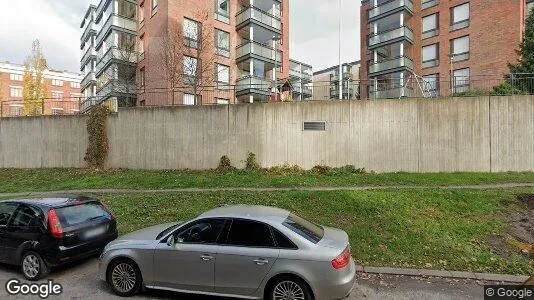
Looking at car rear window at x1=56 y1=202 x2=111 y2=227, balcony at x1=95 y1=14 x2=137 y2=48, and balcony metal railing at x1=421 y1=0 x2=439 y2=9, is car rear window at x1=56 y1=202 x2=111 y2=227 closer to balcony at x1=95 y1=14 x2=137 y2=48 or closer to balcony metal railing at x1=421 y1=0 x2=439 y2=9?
balcony at x1=95 y1=14 x2=137 y2=48

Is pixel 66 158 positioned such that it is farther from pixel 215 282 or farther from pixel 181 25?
pixel 215 282

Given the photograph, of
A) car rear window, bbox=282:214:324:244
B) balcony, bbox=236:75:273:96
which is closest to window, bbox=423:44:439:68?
balcony, bbox=236:75:273:96

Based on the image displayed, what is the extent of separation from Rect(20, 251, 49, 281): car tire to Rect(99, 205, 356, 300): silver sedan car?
131 centimetres

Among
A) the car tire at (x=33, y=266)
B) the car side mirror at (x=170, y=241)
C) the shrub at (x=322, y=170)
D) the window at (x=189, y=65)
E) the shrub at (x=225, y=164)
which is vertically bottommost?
the car tire at (x=33, y=266)

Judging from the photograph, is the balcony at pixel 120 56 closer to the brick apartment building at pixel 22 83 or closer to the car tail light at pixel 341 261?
the brick apartment building at pixel 22 83

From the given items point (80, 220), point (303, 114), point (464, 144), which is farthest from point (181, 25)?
point (80, 220)

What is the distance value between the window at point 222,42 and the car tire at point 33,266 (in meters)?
24.3

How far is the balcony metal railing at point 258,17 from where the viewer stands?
2883 centimetres

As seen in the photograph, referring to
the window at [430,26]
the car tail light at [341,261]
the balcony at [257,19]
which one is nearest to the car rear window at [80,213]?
the car tail light at [341,261]

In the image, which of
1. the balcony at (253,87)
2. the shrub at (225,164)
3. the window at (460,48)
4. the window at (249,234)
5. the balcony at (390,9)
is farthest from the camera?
the balcony at (390,9)

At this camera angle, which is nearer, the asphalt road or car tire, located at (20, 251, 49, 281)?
the asphalt road

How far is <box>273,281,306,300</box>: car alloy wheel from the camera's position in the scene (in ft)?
15.8

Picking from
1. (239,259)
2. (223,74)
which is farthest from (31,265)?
(223,74)

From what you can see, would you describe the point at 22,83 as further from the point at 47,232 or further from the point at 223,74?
the point at 47,232
